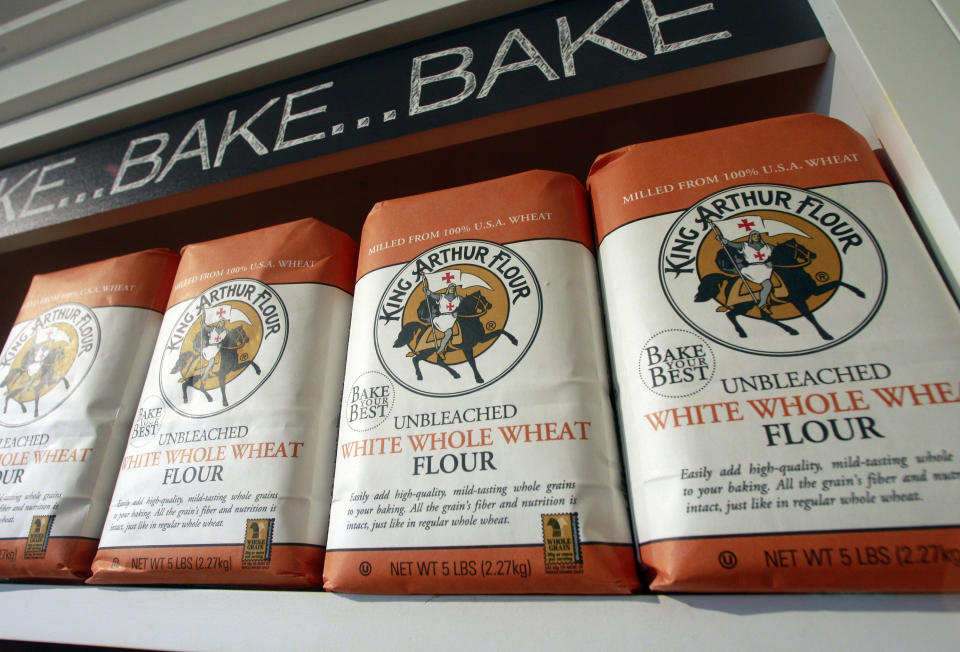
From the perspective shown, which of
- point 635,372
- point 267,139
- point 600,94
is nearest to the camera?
point 635,372

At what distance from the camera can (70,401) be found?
63 cm

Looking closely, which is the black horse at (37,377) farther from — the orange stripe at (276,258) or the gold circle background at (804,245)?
the gold circle background at (804,245)

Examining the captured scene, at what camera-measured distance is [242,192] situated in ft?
2.62

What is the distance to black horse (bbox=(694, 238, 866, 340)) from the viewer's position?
1.43ft

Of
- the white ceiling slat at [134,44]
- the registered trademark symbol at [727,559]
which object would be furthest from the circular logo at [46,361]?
the registered trademark symbol at [727,559]

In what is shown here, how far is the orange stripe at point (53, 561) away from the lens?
0.54 metres

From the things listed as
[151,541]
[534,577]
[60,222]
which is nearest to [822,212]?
[534,577]

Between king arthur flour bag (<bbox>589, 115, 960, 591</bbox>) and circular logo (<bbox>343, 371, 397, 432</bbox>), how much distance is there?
0.22m

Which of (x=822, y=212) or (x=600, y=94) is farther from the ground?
(x=600, y=94)

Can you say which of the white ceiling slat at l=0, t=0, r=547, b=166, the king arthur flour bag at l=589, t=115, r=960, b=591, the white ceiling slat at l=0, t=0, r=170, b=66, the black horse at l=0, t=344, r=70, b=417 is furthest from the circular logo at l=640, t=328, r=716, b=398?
the white ceiling slat at l=0, t=0, r=170, b=66

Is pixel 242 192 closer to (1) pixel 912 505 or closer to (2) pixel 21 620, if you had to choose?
(2) pixel 21 620

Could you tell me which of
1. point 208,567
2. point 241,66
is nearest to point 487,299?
Result: point 208,567

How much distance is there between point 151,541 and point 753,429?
0.56 metres

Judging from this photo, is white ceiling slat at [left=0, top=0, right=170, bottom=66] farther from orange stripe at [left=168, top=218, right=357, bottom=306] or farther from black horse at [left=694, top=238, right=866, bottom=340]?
black horse at [left=694, top=238, right=866, bottom=340]
